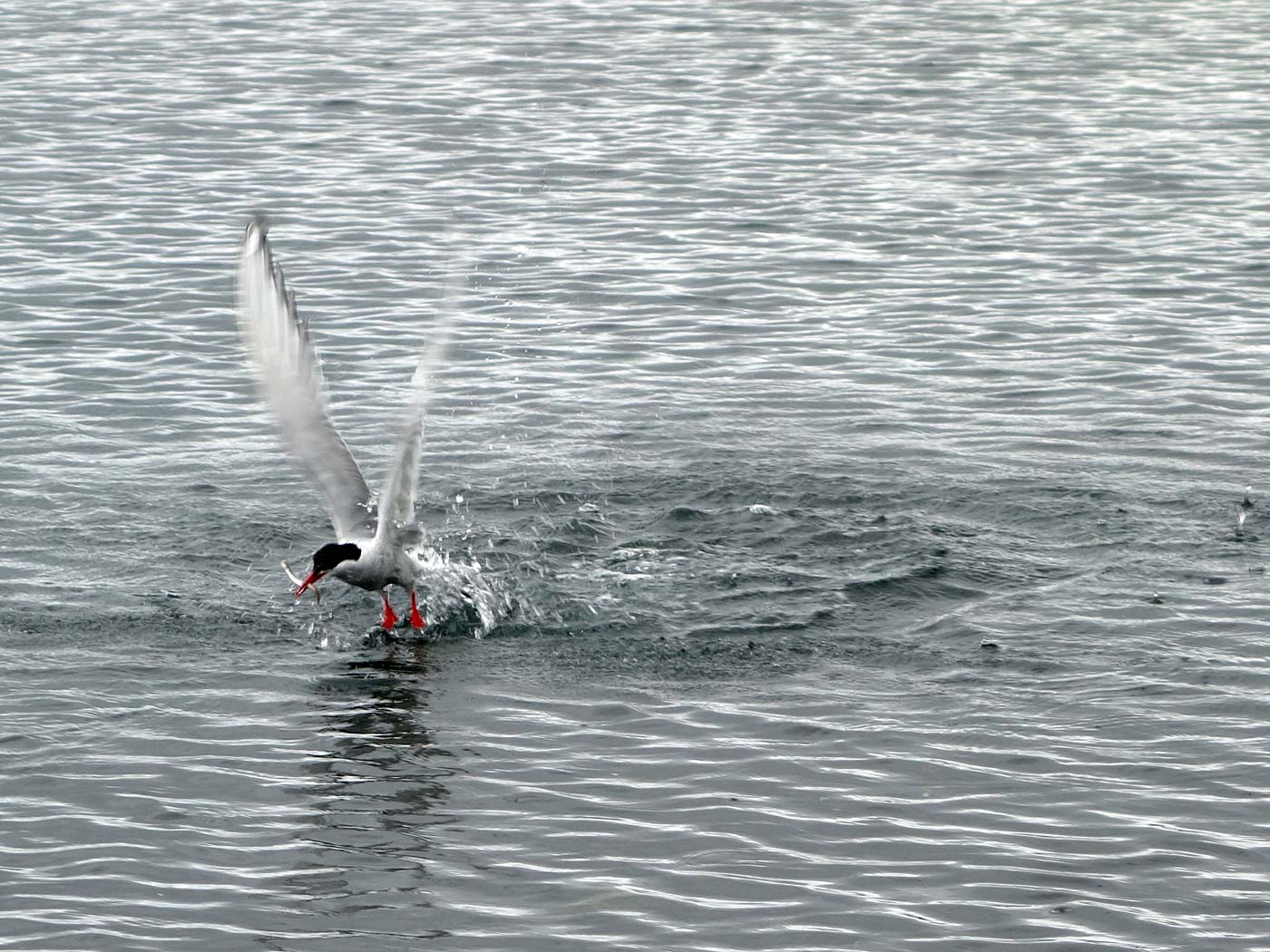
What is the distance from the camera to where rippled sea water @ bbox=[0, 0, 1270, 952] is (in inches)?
337

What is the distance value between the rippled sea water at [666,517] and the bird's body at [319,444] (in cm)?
54

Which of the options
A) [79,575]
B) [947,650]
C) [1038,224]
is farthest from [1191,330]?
[79,575]

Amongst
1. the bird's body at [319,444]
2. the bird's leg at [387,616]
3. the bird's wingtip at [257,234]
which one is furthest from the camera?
the bird's leg at [387,616]

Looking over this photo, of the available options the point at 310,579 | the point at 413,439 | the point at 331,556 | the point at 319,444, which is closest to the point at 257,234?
the point at 319,444

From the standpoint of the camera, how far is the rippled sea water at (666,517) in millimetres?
8562

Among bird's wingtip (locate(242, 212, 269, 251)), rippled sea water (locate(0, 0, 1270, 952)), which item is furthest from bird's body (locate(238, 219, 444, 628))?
rippled sea water (locate(0, 0, 1270, 952))

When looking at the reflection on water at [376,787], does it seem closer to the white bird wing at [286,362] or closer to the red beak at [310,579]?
the red beak at [310,579]

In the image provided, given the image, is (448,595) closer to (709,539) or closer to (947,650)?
(709,539)

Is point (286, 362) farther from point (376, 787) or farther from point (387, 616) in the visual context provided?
point (376, 787)

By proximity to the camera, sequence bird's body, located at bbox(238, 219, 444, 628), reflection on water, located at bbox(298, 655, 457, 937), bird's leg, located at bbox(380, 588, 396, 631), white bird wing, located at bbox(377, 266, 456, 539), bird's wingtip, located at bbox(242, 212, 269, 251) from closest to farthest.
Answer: reflection on water, located at bbox(298, 655, 457, 937), white bird wing, located at bbox(377, 266, 456, 539), bird's wingtip, located at bbox(242, 212, 269, 251), bird's body, located at bbox(238, 219, 444, 628), bird's leg, located at bbox(380, 588, 396, 631)

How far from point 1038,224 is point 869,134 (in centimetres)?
385

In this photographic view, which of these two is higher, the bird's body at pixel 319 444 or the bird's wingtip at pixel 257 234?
the bird's wingtip at pixel 257 234

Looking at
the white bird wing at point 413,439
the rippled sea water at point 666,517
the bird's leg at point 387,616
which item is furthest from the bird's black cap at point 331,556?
the bird's leg at point 387,616

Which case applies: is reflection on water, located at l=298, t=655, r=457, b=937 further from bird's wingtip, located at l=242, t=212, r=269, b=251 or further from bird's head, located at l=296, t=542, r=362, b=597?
bird's wingtip, located at l=242, t=212, r=269, b=251
